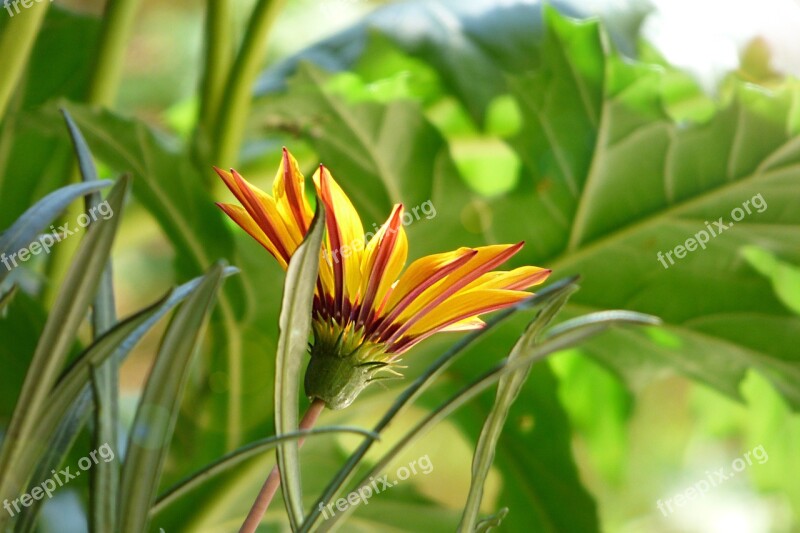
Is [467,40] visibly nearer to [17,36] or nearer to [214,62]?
[214,62]

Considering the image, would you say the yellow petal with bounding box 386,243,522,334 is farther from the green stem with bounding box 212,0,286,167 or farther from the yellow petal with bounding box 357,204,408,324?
the green stem with bounding box 212,0,286,167

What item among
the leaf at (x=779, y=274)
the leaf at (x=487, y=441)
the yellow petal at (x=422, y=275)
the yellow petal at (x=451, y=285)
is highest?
the yellow petal at (x=422, y=275)

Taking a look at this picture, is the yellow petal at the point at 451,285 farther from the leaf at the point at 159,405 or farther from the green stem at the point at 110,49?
the green stem at the point at 110,49

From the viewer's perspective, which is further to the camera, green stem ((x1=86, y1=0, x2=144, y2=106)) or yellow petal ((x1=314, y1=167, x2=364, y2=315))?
green stem ((x1=86, y1=0, x2=144, y2=106))

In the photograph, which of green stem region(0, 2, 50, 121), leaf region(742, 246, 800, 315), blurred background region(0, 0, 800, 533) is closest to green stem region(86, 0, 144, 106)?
blurred background region(0, 0, 800, 533)

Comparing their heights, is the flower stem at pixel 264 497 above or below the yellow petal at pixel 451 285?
below

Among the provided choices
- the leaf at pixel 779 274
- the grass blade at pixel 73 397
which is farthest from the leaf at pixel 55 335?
the leaf at pixel 779 274

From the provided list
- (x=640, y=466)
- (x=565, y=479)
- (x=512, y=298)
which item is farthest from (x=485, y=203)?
(x=640, y=466)
